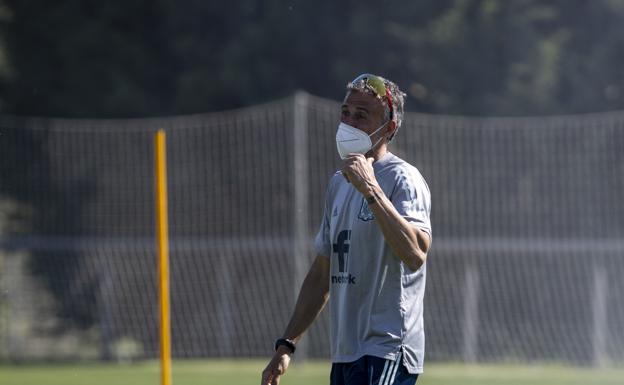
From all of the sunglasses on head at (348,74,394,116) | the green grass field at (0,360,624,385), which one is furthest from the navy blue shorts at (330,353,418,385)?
the green grass field at (0,360,624,385)

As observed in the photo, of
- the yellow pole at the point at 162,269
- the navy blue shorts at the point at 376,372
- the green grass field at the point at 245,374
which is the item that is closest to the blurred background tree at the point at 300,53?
the green grass field at the point at 245,374

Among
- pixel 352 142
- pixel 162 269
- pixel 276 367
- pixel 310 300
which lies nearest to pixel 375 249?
pixel 352 142

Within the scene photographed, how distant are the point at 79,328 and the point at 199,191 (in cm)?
272

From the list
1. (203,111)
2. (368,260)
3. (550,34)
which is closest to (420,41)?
(550,34)

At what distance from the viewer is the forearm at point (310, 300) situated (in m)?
5.04

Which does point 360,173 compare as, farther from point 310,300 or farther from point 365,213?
point 310,300

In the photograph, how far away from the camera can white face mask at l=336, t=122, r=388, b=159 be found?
465 cm

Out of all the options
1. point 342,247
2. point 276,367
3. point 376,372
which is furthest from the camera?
point 276,367

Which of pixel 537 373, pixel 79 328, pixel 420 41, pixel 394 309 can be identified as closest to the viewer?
pixel 394 309

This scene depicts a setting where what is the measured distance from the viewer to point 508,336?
17.1m

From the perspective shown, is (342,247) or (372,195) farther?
(342,247)

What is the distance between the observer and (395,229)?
4328mm

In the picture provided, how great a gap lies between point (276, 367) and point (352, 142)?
3.16 ft

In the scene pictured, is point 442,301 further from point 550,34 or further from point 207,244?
point 550,34
